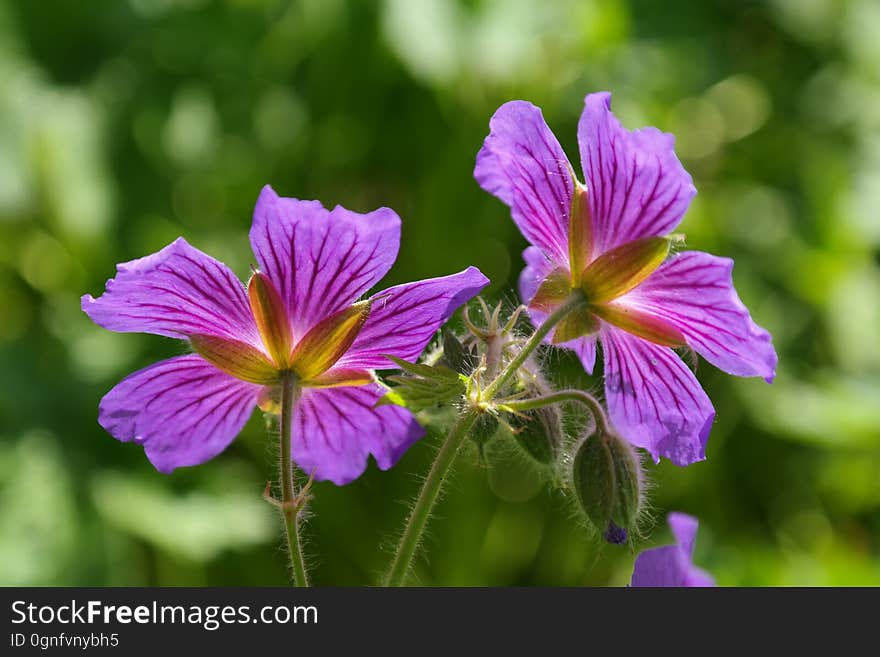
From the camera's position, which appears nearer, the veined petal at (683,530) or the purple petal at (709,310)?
the purple petal at (709,310)

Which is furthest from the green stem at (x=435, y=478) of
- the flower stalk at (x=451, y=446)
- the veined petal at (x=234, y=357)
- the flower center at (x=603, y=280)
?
the veined petal at (x=234, y=357)

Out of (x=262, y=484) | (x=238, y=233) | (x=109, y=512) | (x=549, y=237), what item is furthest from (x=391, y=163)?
(x=549, y=237)

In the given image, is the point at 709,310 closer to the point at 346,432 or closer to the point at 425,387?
the point at 425,387

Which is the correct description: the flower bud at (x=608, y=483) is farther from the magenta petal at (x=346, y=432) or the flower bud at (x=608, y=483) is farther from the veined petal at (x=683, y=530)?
the magenta petal at (x=346, y=432)

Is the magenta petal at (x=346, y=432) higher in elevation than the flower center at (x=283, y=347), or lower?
lower

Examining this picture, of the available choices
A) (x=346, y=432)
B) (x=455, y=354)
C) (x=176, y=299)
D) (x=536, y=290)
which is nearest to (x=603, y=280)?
(x=536, y=290)
